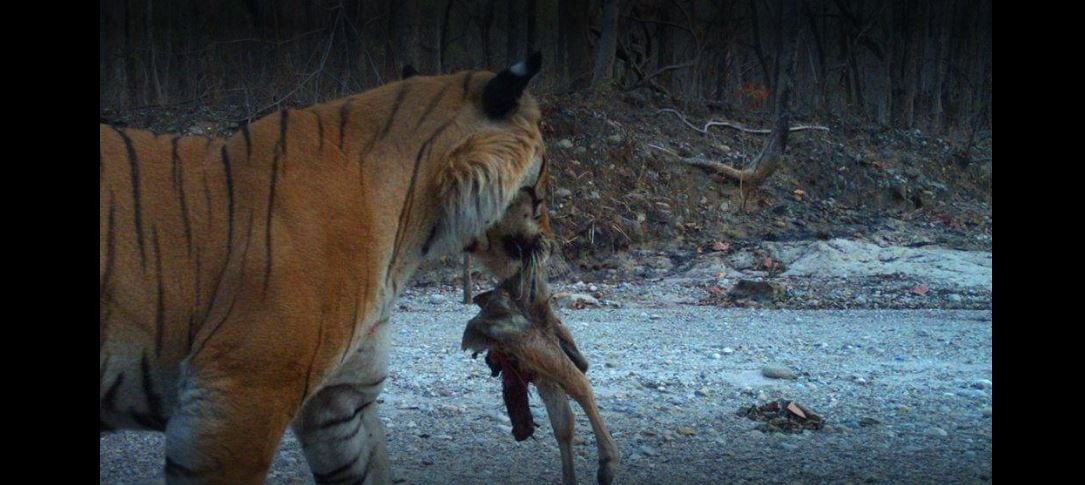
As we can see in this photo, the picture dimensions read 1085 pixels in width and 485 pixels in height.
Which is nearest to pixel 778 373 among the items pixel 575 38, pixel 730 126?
pixel 730 126

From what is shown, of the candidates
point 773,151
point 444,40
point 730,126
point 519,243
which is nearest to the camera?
point 519,243

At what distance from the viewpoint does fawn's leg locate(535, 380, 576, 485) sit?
4605 mm

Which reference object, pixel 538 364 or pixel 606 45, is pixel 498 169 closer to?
pixel 538 364

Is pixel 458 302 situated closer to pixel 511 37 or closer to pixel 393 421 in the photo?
pixel 393 421

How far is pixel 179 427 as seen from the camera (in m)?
2.95

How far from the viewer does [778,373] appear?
6.48 meters

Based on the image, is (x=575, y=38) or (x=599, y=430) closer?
(x=599, y=430)

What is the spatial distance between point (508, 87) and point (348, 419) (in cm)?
122

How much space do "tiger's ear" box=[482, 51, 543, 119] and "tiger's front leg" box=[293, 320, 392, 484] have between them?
78 centimetres

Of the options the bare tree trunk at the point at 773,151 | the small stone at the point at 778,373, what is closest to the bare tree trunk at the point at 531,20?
the bare tree trunk at the point at 773,151

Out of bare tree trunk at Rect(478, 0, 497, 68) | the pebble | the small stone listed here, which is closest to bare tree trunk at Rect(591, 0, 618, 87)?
bare tree trunk at Rect(478, 0, 497, 68)

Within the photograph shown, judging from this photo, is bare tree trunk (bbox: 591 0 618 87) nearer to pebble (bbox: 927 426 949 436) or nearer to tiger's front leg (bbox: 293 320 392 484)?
pebble (bbox: 927 426 949 436)

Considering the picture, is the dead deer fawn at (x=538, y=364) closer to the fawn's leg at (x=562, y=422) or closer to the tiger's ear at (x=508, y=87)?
the fawn's leg at (x=562, y=422)
